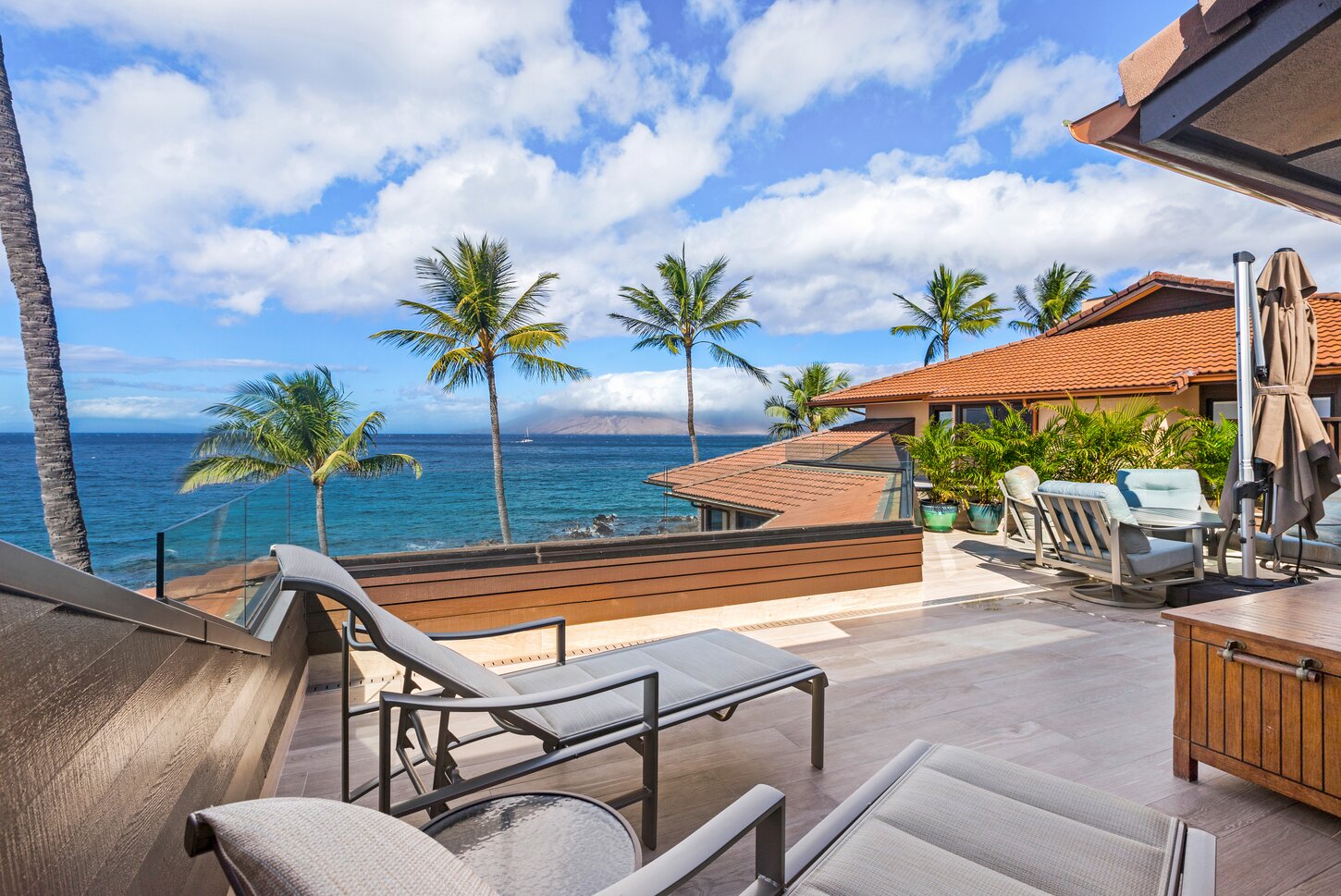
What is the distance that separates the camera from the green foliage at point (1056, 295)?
26234 mm

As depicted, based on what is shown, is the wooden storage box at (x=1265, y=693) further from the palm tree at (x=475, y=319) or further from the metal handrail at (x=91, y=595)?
the palm tree at (x=475, y=319)

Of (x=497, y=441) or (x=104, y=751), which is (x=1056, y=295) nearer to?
(x=497, y=441)

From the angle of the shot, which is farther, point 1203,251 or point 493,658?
point 1203,251

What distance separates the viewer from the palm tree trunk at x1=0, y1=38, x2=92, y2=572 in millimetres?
5105

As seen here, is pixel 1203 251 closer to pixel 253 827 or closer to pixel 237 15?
pixel 237 15

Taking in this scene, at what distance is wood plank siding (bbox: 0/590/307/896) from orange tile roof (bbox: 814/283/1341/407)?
10.8 m

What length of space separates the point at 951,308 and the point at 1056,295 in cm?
597

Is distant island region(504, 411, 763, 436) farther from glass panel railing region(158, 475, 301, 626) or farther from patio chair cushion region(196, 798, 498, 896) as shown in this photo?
patio chair cushion region(196, 798, 498, 896)

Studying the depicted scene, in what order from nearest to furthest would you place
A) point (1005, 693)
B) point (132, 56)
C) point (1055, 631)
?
point (1005, 693)
point (1055, 631)
point (132, 56)

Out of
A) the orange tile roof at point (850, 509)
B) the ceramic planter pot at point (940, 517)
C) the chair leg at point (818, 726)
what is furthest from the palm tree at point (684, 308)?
the chair leg at point (818, 726)

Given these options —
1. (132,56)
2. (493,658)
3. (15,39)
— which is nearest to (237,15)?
(15,39)

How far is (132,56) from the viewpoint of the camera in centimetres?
1834

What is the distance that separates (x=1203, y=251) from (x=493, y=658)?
50650 mm

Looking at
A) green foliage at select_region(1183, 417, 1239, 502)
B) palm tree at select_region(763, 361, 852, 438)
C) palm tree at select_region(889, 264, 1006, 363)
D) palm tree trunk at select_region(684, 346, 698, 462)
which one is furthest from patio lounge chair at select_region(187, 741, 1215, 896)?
palm tree at select_region(763, 361, 852, 438)
